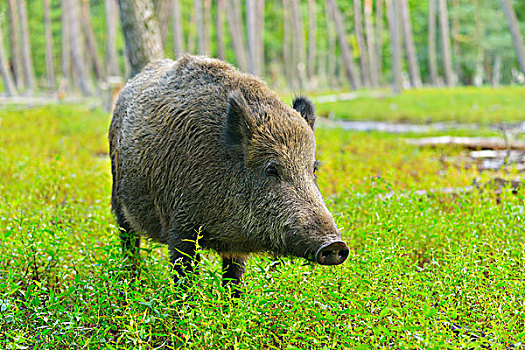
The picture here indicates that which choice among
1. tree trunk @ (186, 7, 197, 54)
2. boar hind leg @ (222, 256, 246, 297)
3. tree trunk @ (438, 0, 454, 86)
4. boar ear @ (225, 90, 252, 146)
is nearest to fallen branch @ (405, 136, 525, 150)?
boar hind leg @ (222, 256, 246, 297)

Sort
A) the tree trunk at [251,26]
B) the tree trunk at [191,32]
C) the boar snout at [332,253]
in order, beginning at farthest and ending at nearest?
the tree trunk at [191,32] < the tree trunk at [251,26] < the boar snout at [332,253]

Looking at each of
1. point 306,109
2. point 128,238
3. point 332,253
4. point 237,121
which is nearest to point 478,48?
point 306,109

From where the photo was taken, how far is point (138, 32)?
354 inches

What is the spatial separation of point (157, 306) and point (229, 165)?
3.72 ft

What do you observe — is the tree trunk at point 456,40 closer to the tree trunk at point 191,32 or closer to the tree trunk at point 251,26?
the tree trunk at point 191,32

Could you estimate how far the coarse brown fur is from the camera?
3.88 meters

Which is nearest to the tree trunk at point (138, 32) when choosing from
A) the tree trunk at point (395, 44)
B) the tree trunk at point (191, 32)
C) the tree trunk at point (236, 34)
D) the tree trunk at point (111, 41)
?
the tree trunk at point (111, 41)

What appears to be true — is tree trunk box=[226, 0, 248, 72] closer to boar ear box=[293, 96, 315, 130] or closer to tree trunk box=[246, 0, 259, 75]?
tree trunk box=[246, 0, 259, 75]

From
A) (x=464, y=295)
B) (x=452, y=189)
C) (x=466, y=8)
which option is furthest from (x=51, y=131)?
(x=466, y=8)

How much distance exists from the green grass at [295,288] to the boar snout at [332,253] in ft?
0.93

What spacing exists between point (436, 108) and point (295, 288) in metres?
18.2

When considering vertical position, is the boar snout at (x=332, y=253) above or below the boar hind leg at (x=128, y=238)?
above

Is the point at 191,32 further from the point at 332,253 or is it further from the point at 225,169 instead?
the point at 332,253

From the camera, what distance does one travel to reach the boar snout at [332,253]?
3393 millimetres
